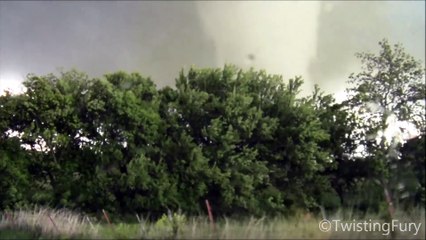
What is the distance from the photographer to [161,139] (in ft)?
88.3

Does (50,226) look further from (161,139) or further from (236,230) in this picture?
(161,139)

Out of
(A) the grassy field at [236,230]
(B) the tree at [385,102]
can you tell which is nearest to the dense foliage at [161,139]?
(B) the tree at [385,102]

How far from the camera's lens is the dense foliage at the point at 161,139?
81.3 ft

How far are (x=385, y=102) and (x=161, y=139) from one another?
505 inches

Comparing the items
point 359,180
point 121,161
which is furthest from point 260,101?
point 359,180

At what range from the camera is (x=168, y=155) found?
1051 inches

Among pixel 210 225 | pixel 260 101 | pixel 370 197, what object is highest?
pixel 260 101

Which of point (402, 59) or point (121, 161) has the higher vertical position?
point (402, 59)

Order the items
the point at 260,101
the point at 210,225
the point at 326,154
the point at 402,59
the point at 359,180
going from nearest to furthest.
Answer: the point at 210,225
the point at 359,180
the point at 402,59
the point at 326,154
the point at 260,101

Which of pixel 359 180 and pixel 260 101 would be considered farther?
pixel 260 101

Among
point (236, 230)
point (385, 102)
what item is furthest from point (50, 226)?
point (385, 102)

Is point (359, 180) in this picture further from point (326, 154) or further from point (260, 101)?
point (260, 101)

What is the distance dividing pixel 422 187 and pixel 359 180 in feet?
10.1

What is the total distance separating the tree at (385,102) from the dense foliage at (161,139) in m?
3.62
